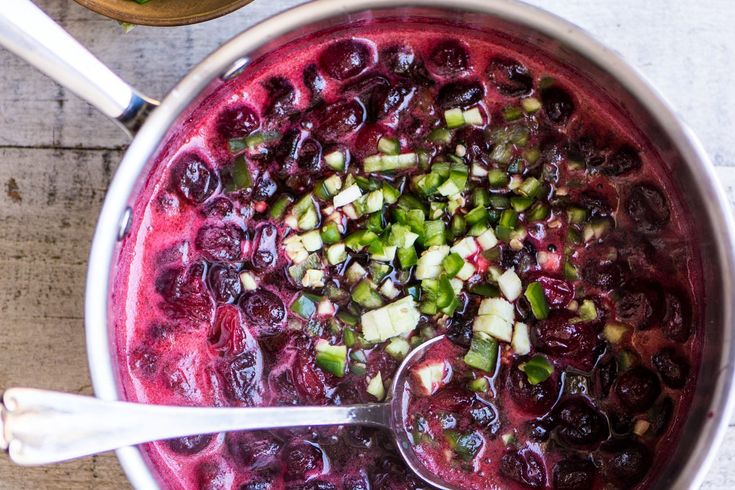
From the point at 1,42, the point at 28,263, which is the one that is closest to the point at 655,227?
the point at 1,42

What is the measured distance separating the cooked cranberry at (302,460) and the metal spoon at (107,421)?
0.38ft

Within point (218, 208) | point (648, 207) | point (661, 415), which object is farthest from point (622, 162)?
point (218, 208)

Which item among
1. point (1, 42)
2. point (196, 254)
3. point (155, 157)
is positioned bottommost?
point (196, 254)

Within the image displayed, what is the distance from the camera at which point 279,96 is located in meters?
1.77

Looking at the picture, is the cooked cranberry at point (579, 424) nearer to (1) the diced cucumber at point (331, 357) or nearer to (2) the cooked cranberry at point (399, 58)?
(1) the diced cucumber at point (331, 357)

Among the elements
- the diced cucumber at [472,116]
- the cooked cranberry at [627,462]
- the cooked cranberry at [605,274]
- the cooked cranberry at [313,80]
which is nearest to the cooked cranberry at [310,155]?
the cooked cranberry at [313,80]

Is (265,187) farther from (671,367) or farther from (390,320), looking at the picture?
(671,367)

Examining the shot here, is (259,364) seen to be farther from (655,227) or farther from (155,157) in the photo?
(655,227)

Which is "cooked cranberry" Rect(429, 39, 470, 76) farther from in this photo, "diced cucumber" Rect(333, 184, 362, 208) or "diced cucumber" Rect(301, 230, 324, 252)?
"diced cucumber" Rect(301, 230, 324, 252)

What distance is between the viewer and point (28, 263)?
79.3 inches

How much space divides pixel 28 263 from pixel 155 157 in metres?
0.59

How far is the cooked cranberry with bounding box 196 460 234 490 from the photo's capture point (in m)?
1.80

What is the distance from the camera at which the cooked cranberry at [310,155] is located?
179cm

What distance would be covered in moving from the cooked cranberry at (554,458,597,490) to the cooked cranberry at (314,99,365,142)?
0.89 m
